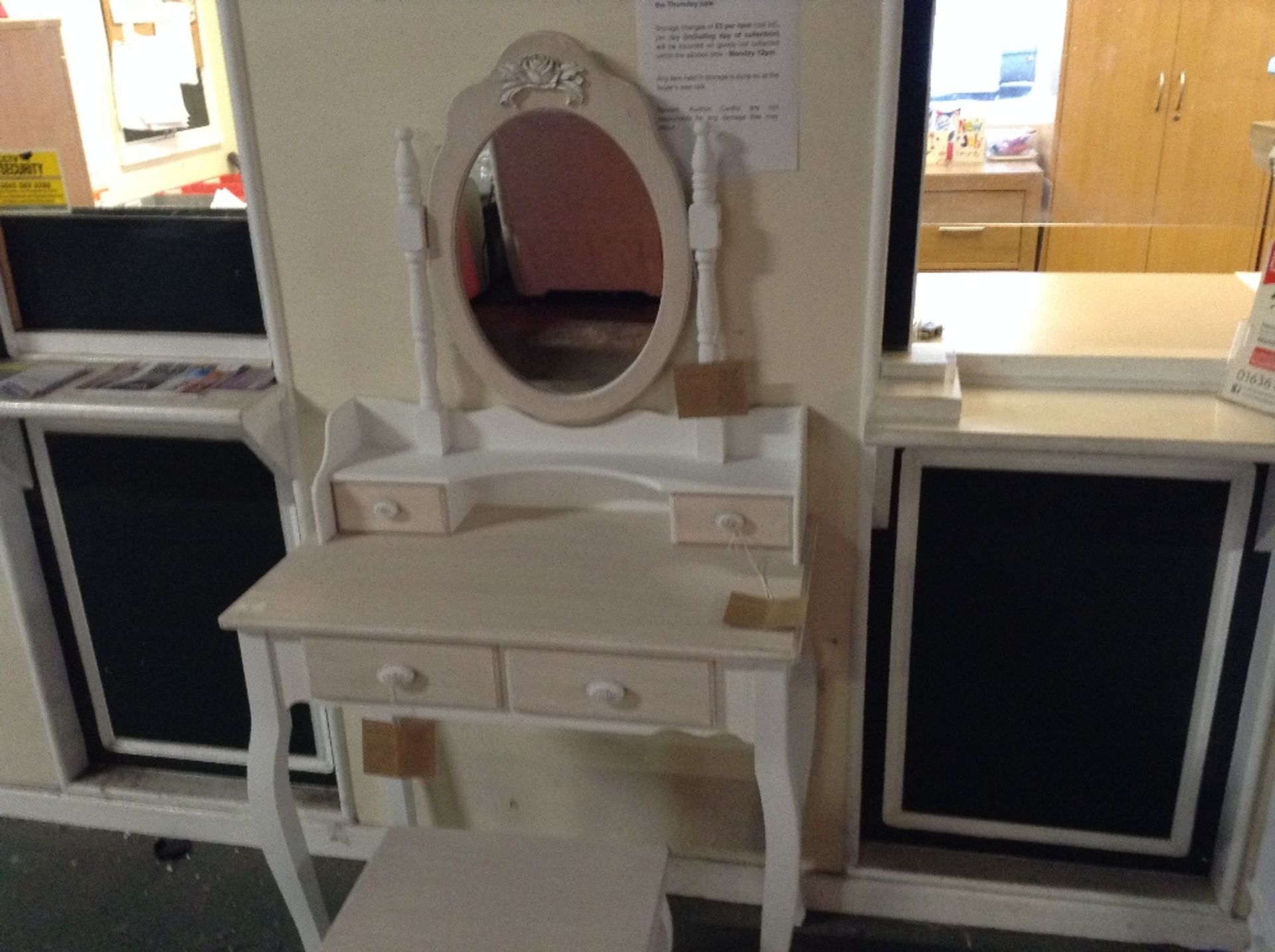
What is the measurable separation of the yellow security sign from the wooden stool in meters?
1.13

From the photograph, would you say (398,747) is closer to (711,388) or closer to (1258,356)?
(711,388)

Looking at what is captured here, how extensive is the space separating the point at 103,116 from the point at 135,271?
0.86 ft

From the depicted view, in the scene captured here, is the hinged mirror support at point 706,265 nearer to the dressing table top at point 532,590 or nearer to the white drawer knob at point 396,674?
the dressing table top at point 532,590

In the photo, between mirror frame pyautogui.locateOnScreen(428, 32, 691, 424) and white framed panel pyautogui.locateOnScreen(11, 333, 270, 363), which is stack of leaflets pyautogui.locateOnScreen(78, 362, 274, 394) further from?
mirror frame pyautogui.locateOnScreen(428, 32, 691, 424)

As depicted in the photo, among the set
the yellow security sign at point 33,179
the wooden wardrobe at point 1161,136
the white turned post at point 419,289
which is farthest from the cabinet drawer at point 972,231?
the yellow security sign at point 33,179

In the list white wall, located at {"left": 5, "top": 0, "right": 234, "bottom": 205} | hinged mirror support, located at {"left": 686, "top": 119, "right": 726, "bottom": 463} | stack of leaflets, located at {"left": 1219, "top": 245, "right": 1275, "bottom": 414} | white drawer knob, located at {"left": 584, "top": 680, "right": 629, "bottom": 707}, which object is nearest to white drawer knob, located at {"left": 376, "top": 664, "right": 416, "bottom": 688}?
white drawer knob, located at {"left": 584, "top": 680, "right": 629, "bottom": 707}

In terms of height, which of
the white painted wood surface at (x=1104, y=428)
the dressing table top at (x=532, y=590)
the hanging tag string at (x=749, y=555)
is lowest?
the dressing table top at (x=532, y=590)

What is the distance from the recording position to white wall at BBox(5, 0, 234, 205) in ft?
5.69

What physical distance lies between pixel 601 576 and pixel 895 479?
0.48 metres

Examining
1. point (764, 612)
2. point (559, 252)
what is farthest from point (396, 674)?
point (559, 252)

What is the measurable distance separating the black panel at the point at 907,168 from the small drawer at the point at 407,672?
0.74 metres

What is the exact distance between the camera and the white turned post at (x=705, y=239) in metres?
1.45

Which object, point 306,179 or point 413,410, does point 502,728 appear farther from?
point 306,179

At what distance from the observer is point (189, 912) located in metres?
1.92
